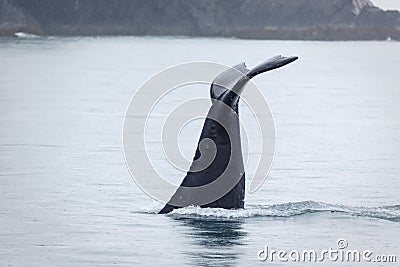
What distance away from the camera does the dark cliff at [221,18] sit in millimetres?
119500

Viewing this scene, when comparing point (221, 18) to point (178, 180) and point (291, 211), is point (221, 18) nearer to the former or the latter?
point (178, 180)

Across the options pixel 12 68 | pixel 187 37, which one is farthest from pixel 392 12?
pixel 12 68

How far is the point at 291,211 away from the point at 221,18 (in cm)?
11058

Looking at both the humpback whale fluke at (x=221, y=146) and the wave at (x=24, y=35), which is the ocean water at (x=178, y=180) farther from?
the wave at (x=24, y=35)

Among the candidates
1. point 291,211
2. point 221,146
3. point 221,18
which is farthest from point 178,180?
point 221,18

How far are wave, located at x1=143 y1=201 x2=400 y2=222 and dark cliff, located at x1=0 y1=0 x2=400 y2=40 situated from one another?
103m

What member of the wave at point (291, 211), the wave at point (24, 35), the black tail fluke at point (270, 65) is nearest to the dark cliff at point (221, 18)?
the wave at point (24, 35)

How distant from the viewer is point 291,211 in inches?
614

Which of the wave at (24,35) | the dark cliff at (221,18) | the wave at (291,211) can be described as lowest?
the wave at (291,211)

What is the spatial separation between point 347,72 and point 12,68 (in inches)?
624

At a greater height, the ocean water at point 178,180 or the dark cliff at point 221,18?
the dark cliff at point 221,18

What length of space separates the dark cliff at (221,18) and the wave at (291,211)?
103 metres

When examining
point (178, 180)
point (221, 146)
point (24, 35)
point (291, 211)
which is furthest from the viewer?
point (24, 35)

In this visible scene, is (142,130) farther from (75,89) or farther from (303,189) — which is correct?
(75,89)
